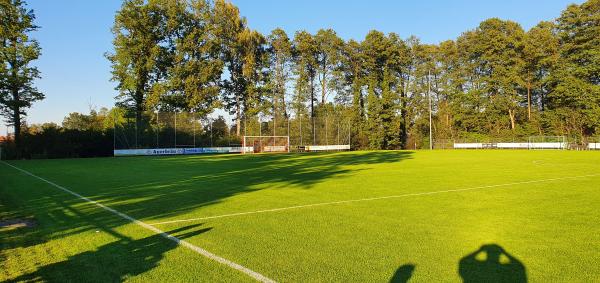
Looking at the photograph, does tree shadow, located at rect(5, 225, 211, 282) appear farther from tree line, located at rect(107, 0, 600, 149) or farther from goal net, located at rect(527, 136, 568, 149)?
goal net, located at rect(527, 136, 568, 149)

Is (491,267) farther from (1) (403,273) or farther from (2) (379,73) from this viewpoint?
(2) (379,73)

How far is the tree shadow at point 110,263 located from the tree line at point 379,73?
4608 centimetres

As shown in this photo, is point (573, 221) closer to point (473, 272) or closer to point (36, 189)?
point (473, 272)

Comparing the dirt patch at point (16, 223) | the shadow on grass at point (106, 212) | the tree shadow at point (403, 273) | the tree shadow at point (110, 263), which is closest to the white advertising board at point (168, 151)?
the shadow on grass at point (106, 212)

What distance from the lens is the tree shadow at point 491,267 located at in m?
4.37

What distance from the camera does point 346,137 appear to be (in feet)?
191

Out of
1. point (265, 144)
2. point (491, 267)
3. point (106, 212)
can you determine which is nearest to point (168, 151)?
point (265, 144)

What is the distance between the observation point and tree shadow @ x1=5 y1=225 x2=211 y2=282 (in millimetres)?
4531

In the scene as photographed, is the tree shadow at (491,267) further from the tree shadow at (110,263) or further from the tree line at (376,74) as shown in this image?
the tree line at (376,74)

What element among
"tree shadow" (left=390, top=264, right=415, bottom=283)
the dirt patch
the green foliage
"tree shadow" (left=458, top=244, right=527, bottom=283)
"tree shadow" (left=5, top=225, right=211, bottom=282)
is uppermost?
the green foliage

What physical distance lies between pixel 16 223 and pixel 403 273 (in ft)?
23.2

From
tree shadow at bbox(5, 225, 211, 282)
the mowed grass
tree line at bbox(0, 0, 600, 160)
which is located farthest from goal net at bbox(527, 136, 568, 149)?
tree shadow at bbox(5, 225, 211, 282)

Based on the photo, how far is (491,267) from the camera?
15.6 feet

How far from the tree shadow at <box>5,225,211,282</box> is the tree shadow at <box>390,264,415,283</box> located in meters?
2.76
